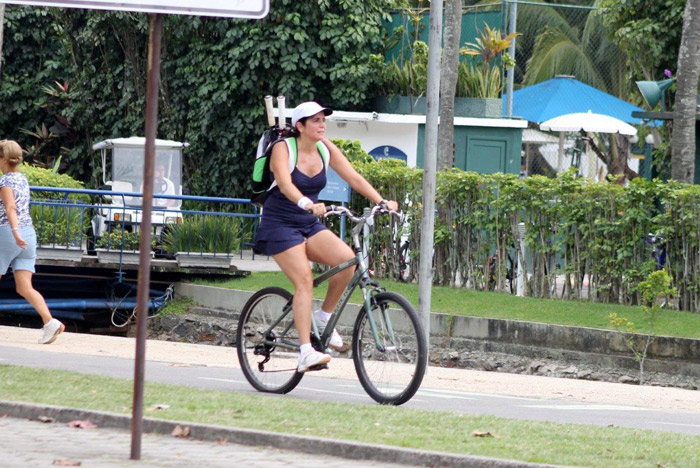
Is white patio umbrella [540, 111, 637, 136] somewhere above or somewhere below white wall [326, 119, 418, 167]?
above

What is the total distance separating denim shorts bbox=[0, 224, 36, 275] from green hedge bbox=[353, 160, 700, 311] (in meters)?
6.58

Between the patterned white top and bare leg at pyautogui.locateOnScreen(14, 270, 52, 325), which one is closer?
the patterned white top

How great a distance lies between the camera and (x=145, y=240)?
5898 mm

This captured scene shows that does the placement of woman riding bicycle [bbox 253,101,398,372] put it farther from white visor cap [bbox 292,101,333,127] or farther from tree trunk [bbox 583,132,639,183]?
tree trunk [bbox 583,132,639,183]

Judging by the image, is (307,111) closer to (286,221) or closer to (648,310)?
(286,221)

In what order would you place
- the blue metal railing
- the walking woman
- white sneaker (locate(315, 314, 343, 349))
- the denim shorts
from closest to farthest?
white sneaker (locate(315, 314, 343, 349)) < the walking woman < the denim shorts < the blue metal railing

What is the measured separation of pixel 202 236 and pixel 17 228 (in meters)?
6.73

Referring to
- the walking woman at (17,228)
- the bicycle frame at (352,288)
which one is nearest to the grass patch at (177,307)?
the walking woman at (17,228)

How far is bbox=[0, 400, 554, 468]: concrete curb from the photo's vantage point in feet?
19.9

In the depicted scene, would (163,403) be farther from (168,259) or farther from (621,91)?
(621,91)

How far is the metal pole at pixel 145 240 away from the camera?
19.3 feet

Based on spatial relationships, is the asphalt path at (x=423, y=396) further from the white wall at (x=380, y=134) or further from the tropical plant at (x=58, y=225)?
the white wall at (x=380, y=134)

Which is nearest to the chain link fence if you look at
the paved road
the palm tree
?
the palm tree

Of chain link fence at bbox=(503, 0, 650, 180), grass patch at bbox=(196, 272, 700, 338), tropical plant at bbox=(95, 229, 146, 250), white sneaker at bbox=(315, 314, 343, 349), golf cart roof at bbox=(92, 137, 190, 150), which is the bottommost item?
grass patch at bbox=(196, 272, 700, 338)
